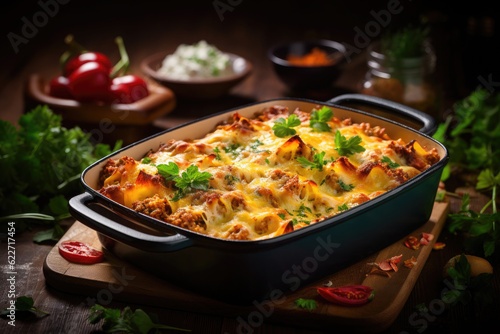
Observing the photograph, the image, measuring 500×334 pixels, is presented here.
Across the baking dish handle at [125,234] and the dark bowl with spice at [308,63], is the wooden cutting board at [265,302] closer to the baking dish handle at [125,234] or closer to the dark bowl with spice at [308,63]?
the baking dish handle at [125,234]

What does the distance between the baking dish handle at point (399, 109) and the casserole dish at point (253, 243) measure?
6.0 inches

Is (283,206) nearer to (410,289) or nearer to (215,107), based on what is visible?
(410,289)

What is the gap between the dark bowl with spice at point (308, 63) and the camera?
4957 mm

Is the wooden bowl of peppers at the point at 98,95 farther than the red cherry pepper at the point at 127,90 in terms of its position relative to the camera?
No

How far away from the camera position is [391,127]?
3393mm

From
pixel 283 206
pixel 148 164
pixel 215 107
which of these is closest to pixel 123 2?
pixel 215 107

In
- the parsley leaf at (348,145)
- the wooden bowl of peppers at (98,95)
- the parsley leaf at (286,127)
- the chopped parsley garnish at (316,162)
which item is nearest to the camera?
the chopped parsley garnish at (316,162)

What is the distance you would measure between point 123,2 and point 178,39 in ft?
3.11

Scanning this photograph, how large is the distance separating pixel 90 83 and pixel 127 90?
252 millimetres

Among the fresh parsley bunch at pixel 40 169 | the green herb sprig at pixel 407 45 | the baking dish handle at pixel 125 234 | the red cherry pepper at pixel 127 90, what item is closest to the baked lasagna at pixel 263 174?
the baking dish handle at pixel 125 234

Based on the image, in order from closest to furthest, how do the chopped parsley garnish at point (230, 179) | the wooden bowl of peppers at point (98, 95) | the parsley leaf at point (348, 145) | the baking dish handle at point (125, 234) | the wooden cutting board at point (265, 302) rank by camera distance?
the baking dish handle at point (125, 234), the wooden cutting board at point (265, 302), the chopped parsley garnish at point (230, 179), the parsley leaf at point (348, 145), the wooden bowl of peppers at point (98, 95)

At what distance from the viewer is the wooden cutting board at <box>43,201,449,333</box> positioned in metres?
2.58

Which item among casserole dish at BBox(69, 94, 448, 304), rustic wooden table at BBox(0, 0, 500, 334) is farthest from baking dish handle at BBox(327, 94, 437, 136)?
rustic wooden table at BBox(0, 0, 500, 334)

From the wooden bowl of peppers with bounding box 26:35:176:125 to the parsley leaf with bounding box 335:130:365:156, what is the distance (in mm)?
1658
